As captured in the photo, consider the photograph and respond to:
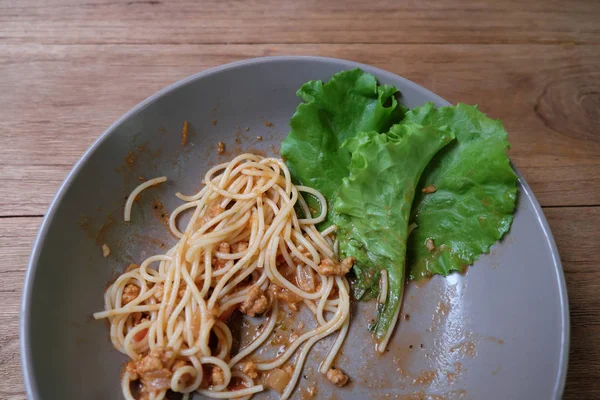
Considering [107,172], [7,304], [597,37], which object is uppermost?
[597,37]

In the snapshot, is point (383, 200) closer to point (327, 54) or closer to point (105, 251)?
point (327, 54)

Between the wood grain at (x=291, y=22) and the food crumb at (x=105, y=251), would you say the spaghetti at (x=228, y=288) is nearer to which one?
the food crumb at (x=105, y=251)

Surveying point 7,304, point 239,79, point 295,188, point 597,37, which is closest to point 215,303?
point 295,188

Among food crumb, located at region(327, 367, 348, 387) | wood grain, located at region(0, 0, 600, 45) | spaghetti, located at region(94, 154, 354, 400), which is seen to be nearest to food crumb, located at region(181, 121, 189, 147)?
spaghetti, located at region(94, 154, 354, 400)

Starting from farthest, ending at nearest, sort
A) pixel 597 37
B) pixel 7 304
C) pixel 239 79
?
1. pixel 597 37
2. pixel 239 79
3. pixel 7 304

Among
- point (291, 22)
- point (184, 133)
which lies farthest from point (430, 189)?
point (291, 22)

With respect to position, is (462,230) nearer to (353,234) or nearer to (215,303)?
(353,234)

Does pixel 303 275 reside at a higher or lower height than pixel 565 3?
lower

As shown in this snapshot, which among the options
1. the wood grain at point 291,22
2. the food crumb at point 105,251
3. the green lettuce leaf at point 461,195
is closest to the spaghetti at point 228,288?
the food crumb at point 105,251
